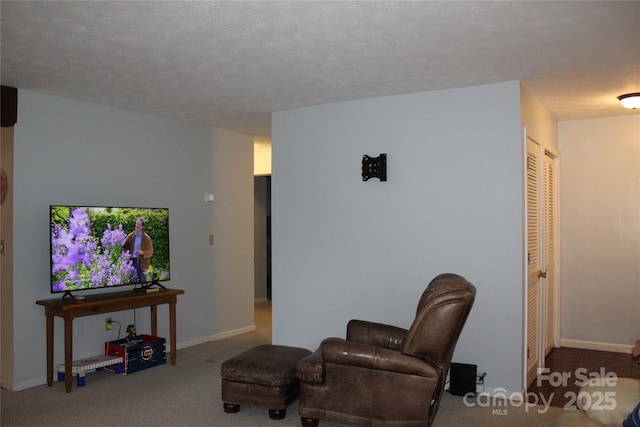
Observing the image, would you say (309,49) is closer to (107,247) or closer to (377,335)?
(377,335)

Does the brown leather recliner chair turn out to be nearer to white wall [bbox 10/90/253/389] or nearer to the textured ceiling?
the textured ceiling

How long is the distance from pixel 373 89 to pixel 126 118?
252 centimetres

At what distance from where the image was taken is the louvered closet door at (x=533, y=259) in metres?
4.43

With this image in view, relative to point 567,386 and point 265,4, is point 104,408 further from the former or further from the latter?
point 567,386

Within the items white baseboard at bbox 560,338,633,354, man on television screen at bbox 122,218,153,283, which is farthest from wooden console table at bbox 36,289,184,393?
white baseboard at bbox 560,338,633,354

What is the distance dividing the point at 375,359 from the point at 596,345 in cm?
363

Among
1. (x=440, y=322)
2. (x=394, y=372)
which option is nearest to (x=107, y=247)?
(x=394, y=372)

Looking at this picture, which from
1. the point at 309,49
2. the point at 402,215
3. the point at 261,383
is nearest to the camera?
the point at 309,49

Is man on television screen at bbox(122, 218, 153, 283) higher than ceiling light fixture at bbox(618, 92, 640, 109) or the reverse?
the reverse

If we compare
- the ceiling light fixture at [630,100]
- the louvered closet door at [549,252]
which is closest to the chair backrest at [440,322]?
the louvered closet door at [549,252]

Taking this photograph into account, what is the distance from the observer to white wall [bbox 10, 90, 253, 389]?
4.46 metres

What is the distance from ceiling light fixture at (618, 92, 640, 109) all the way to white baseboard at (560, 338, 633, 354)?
251 cm

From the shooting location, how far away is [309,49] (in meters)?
3.40

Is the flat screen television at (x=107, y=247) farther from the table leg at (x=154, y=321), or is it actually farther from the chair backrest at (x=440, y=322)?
the chair backrest at (x=440, y=322)
